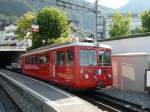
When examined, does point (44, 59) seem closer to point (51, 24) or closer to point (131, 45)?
point (131, 45)

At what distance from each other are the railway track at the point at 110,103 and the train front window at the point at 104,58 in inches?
66.1

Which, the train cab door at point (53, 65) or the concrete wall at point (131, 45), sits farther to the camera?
the concrete wall at point (131, 45)

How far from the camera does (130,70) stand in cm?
2169

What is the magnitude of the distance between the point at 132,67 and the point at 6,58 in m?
67.1

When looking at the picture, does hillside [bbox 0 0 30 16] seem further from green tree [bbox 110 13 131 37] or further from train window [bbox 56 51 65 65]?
train window [bbox 56 51 65 65]

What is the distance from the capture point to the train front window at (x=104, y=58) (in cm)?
1997

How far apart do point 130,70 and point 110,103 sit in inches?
195

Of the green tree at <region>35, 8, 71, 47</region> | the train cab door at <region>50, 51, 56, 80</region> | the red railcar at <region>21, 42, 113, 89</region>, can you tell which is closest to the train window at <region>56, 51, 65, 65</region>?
the red railcar at <region>21, 42, 113, 89</region>

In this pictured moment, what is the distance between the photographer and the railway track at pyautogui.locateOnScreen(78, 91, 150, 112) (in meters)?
15.2

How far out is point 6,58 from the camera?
85.9 metres

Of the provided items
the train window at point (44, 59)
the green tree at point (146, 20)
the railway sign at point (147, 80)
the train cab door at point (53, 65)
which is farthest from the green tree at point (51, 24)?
the railway sign at point (147, 80)

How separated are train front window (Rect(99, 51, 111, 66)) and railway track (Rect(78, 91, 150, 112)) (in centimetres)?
168

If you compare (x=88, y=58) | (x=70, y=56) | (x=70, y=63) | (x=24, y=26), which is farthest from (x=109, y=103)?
(x=24, y=26)

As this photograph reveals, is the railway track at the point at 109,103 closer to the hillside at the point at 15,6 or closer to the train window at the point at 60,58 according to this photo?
the train window at the point at 60,58
